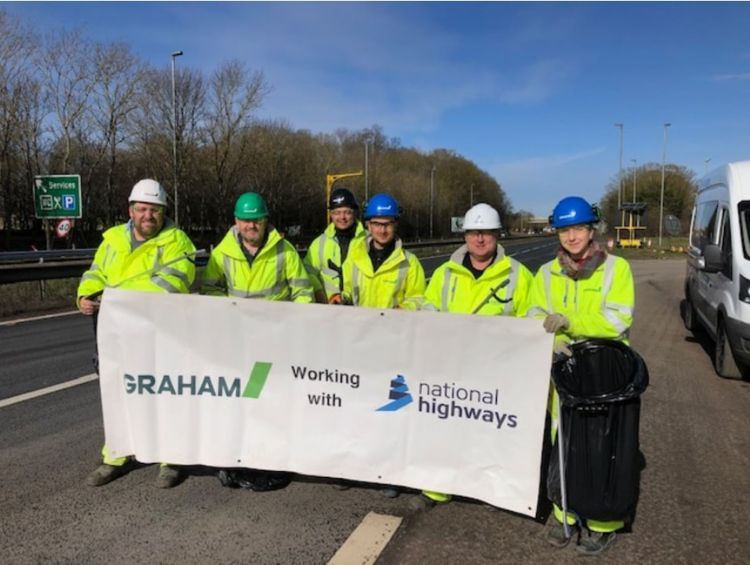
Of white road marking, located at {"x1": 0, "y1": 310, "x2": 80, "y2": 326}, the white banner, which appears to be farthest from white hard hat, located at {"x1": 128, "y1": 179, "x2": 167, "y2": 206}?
white road marking, located at {"x1": 0, "y1": 310, "x2": 80, "y2": 326}

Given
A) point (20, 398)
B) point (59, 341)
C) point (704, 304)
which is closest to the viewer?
point (20, 398)

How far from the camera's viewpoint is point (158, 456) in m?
4.08

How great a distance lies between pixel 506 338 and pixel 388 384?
Answer: 808 mm

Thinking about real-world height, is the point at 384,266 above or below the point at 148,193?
below

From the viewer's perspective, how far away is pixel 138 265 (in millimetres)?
4250

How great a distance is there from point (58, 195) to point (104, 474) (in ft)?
52.3

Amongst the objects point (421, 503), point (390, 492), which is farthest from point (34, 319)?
point (421, 503)

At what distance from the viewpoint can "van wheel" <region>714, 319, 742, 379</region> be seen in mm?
7076

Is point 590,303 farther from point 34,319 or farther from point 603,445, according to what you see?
point 34,319

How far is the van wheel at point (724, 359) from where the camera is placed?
708 centimetres

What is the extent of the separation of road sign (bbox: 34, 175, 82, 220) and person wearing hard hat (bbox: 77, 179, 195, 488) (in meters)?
14.9

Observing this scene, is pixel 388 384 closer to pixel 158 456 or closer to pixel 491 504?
pixel 491 504

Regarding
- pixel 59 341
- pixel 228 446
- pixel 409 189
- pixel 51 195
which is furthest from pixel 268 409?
pixel 409 189

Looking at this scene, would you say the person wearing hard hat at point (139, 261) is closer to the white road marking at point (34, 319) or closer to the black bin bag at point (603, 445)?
the black bin bag at point (603, 445)
